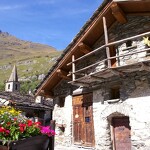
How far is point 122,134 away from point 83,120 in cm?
248

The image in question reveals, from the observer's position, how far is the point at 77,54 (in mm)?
11305

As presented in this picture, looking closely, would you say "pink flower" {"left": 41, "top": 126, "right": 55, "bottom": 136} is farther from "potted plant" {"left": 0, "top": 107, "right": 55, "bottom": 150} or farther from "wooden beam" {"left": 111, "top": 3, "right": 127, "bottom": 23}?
"wooden beam" {"left": 111, "top": 3, "right": 127, "bottom": 23}

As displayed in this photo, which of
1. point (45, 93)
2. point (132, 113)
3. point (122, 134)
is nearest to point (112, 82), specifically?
point (132, 113)

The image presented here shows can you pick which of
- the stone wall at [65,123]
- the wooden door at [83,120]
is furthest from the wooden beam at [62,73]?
the wooden door at [83,120]

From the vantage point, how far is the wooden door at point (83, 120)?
1055 centimetres

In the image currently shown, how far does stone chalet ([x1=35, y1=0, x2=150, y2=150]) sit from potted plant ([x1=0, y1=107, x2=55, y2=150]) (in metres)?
5.11

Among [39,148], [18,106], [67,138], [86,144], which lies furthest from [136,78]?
[18,106]

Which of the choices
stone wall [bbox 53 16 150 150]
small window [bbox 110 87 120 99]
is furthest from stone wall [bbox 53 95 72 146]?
small window [bbox 110 87 120 99]

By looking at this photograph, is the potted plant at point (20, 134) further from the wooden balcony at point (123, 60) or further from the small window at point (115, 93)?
the small window at point (115, 93)

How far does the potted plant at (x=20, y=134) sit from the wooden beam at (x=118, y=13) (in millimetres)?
7062

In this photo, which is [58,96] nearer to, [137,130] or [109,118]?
[109,118]

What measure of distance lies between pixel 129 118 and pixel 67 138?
14.6 ft

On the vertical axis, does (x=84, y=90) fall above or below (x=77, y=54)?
below

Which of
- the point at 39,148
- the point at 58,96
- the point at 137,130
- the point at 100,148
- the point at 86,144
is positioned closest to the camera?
the point at 39,148
